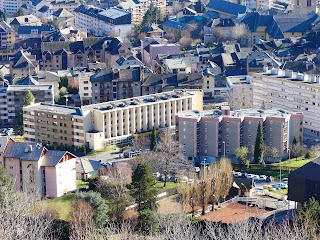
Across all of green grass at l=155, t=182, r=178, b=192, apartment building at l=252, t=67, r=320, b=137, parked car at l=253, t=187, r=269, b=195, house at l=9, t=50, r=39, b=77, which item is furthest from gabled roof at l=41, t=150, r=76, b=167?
house at l=9, t=50, r=39, b=77

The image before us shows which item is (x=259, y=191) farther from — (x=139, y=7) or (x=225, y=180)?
(x=139, y=7)

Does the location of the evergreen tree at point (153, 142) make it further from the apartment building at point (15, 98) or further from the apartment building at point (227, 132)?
the apartment building at point (15, 98)

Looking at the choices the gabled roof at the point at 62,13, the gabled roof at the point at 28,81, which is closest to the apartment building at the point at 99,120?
the gabled roof at the point at 28,81

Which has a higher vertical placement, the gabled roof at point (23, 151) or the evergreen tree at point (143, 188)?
the gabled roof at point (23, 151)

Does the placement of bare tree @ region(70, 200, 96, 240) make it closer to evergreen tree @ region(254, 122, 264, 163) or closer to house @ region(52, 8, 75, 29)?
evergreen tree @ region(254, 122, 264, 163)

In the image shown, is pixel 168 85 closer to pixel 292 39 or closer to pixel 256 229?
pixel 292 39

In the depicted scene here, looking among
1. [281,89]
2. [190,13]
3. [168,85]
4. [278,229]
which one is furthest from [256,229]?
[190,13]
